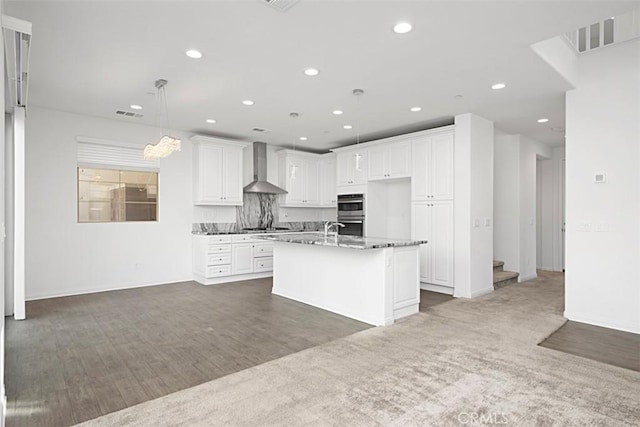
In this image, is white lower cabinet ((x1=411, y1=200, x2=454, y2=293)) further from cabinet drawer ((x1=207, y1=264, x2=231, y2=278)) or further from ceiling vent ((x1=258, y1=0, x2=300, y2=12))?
ceiling vent ((x1=258, y1=0, x2=300, y2=12))

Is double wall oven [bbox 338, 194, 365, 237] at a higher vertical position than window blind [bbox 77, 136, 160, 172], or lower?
lower

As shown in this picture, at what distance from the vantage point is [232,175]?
695 cm

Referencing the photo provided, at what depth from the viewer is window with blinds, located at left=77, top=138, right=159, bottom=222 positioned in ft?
18.7

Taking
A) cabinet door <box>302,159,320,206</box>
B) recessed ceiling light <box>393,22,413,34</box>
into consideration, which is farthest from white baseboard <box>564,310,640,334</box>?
cabinet door <box>302,159,320,206</box>

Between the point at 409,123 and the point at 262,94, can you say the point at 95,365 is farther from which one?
the point at 409,123

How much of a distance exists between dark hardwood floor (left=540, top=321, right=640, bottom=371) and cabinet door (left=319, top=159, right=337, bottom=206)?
5.30 metres

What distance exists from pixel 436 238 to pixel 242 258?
343cm

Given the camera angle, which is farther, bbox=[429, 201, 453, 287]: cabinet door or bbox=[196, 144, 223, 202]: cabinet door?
bbox=[196, 144, 223, 202]: cabinet door

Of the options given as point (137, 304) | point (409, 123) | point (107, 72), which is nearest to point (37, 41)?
point (107, 72)

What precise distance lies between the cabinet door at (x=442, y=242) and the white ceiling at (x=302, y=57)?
1.42 m

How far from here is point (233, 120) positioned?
5.91 meters

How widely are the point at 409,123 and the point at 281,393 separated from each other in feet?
15.5

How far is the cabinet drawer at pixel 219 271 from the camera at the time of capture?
6285 mm

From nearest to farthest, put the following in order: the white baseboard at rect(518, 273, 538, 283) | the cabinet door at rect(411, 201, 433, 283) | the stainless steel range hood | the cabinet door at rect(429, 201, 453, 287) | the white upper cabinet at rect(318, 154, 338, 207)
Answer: the cabinet door at rect(429, 201, 453, 287), the cabinet door at rect(411, 201, 433, 283), the white baseboard at rect(518, 273, 538, 283), the stainless steel range hood, the white upper cabinet at rect(318, 154, 338, 207)
